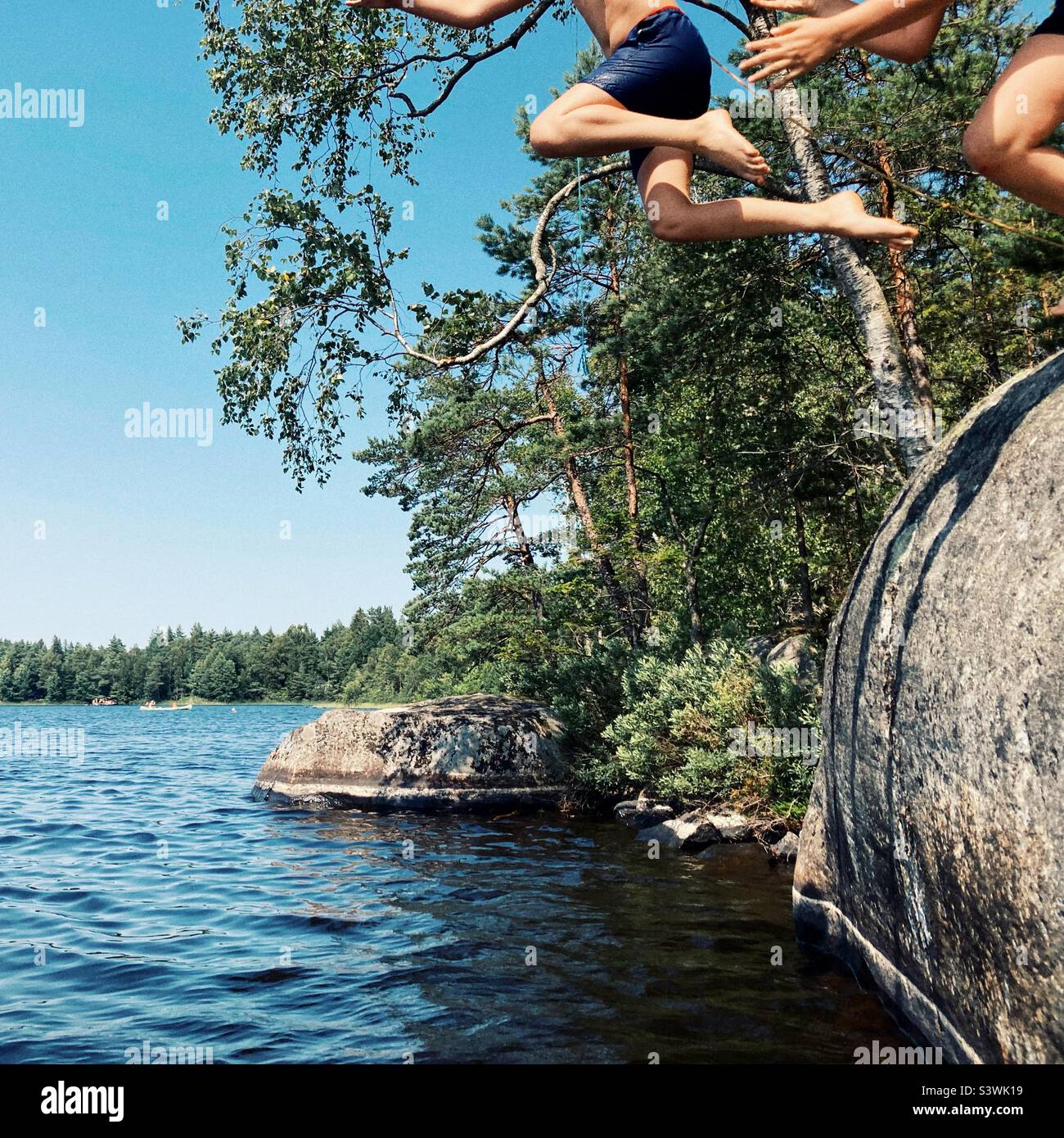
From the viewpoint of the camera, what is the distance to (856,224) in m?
3.70

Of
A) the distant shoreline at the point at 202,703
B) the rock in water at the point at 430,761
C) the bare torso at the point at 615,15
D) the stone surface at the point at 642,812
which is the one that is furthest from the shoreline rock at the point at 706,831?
the distant shoreline at the point at 202,703

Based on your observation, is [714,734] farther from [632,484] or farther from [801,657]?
[632,484]

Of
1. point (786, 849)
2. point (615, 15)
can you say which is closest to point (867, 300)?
point (786, 849)

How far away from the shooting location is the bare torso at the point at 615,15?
3.64m

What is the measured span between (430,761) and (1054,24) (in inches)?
649

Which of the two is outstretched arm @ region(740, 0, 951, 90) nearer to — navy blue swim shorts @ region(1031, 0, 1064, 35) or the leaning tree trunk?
navy blue swim shorts @ region(1031, 0, 1064, 35)

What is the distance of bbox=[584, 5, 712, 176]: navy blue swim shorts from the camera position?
353cm

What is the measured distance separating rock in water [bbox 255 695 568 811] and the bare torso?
1547 centimetres

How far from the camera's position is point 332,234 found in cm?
1234

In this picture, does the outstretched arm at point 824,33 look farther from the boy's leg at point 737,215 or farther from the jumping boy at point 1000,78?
the boy's leg at point 737,215

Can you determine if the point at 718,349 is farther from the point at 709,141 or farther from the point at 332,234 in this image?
the point at 709,141

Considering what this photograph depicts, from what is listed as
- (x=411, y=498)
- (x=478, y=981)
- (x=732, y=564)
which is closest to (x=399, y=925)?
(x=478, y=981)

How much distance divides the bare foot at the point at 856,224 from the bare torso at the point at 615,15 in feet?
3.45

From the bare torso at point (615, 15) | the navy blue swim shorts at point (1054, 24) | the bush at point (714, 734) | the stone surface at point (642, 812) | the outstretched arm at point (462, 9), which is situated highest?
the outstretched arm at point (462, 9)
